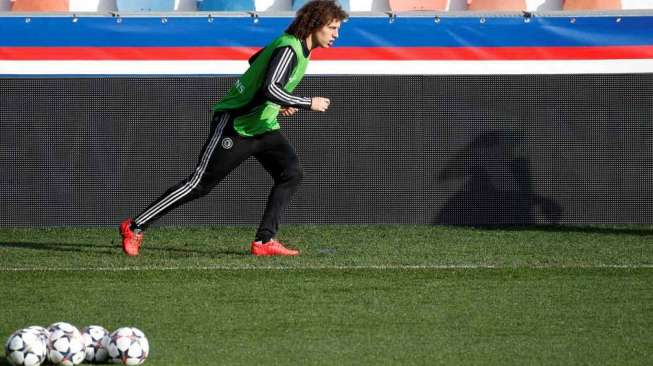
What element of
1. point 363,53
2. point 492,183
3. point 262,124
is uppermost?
point 262,124

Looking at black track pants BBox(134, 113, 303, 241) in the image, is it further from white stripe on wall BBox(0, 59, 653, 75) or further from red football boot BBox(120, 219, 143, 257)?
white stripe on wall BBox(0, 59, 653, 75)

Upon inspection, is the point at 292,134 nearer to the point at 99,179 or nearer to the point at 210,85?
the point at 210,85

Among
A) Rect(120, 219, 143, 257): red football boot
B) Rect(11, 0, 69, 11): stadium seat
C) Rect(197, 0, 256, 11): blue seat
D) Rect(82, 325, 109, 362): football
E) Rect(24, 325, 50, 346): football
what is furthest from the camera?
Rect(197, 0, 256, 11): blue seat

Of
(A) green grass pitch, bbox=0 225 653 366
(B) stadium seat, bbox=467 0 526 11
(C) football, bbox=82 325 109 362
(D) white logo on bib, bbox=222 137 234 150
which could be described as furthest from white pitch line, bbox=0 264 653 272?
(B) stadium seat, bbox=467 0 526 11

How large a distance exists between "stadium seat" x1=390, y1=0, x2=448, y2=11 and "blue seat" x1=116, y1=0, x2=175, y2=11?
2.28 meters

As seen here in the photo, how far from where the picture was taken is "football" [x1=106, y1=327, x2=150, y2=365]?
6016mm

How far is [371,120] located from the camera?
12.6 metres

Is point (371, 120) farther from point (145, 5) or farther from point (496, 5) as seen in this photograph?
point (145, 5)

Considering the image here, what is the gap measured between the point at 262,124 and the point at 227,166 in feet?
1.37

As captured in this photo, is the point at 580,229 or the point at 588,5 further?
the point at 588,5

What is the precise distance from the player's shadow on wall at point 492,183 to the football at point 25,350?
280 inches

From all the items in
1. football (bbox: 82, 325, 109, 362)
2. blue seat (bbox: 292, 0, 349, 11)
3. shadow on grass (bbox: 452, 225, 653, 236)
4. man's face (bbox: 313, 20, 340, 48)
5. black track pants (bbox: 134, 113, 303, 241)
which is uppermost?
man's face (bbox: 313, 20, 340, 48)

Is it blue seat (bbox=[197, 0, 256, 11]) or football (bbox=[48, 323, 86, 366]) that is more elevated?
football (bbox=[48, 323, 86, 366])

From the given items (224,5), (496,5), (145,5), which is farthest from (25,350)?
(496,5)
